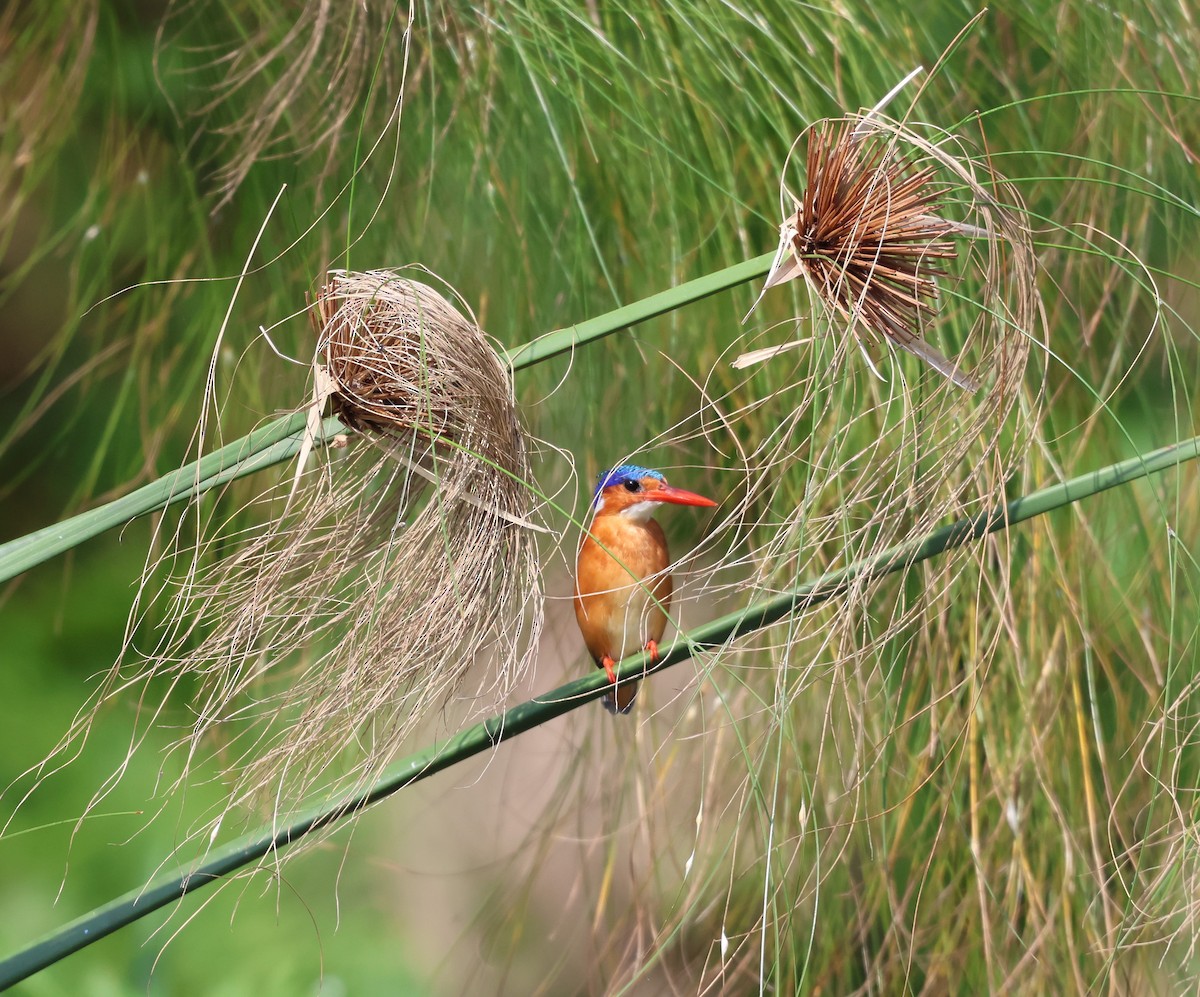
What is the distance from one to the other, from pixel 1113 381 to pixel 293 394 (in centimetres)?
80

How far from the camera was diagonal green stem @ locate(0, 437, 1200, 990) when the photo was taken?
609 millimetres

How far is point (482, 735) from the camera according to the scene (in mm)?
663

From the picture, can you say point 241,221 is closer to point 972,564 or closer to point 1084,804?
point 972,564

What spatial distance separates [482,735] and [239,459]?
203 millimetres

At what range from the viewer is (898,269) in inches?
26.5

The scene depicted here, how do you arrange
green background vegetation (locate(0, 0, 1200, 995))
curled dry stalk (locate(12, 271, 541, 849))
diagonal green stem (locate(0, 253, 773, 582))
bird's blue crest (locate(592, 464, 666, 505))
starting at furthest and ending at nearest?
bird's blue crest (locate(592, 464, 666, 505)) → green background vegetation (locate(0, 0, 1200, 995)) → curled dry stalk (locate(12, 271, 541, 849)) → diagonal green stem (locate(0, 253, 773, 582))

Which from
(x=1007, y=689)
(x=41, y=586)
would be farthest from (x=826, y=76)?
(x=41, y=586)

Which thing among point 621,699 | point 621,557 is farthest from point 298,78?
point 621,699

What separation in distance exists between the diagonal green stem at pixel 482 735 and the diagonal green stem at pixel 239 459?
161 millimetres

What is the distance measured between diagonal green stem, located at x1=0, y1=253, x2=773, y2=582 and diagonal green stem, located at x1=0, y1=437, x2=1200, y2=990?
0.16 metres

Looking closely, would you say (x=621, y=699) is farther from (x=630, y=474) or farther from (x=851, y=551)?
(x=851, y=551)

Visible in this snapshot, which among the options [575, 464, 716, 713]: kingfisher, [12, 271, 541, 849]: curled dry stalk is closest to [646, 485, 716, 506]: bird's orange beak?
[575, 464, 716, 713]: kingfisher

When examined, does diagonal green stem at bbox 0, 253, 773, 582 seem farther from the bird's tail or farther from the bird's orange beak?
the bird's tail

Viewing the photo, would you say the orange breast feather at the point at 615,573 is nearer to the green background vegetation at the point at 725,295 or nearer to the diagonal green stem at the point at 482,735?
the green background vegetation at the point at 725,295
